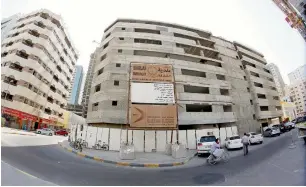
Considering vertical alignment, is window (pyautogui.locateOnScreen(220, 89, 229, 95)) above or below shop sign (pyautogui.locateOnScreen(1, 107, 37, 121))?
above

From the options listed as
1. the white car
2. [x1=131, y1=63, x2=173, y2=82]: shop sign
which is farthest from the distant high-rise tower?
the white car

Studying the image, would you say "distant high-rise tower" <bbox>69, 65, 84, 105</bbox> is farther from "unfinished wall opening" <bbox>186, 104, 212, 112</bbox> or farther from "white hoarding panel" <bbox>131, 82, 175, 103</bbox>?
"white hoarding panel" <bbox>131, 82, 175, 103</bbox>

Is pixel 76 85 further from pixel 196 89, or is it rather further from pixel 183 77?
pixel 196 89

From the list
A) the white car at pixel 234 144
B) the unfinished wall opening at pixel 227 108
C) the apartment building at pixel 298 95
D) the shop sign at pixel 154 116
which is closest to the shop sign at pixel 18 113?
the shop sign at pixel 154 116

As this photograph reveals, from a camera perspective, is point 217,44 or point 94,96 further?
point 217,44

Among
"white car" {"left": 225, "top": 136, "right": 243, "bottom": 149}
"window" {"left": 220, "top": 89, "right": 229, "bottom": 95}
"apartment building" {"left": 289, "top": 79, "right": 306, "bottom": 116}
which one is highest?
"apartment building" {"left": 289, "top": 79, "right": 306, "bottom": 116}

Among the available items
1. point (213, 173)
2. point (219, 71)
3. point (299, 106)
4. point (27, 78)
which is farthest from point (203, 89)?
point (299, 106)

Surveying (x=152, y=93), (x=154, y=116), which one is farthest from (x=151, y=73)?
(x=154, y=116)

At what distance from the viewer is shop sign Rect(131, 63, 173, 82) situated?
14.7m

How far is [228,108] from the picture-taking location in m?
25.8

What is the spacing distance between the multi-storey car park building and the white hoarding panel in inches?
1016

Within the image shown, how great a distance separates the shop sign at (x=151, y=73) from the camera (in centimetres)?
1473

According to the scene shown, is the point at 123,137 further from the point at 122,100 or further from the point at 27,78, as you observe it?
the point at 27,78

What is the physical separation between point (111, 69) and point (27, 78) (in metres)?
20.5
